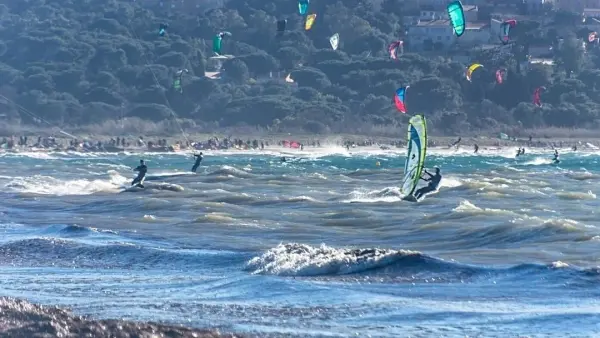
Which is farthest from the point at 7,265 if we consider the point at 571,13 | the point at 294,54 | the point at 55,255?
the point at 571,13

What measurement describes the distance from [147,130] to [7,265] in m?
54.9

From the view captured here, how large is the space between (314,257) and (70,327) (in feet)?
18.1

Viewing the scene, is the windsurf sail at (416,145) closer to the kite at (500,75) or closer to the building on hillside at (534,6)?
the kite at (500,75)

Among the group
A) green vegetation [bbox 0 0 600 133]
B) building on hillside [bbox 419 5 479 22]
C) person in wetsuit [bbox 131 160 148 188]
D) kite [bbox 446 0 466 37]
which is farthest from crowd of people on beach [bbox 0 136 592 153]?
person in wetsuit [bbox 131 160 148 188]

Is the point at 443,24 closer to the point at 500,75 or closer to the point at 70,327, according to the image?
the point at 500,75

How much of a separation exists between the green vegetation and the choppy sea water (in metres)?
42.4

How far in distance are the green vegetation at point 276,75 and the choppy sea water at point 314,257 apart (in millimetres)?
42360

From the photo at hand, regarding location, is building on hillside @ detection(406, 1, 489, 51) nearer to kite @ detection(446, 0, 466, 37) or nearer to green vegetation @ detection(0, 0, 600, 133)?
green vegetation @ detection(0, 0, 600, 133)

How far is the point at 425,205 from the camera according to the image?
77.9ft

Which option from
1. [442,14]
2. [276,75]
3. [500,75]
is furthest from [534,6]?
[500,75]

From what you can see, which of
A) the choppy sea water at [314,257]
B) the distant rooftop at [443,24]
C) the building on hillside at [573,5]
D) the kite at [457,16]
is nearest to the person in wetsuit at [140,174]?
the choppy sea water at [314,257]

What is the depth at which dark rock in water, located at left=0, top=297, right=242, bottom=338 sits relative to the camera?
357 inches

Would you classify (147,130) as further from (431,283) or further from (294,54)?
(431,283)

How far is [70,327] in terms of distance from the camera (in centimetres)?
927
